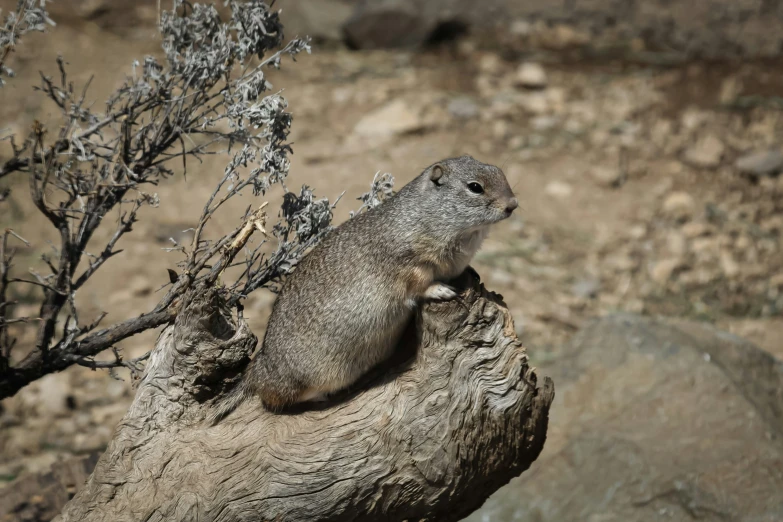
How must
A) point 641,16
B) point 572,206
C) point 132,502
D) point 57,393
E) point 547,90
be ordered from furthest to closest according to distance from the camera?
point 641,16, point 547,90, point 572,206, point 57,393, point 132,502

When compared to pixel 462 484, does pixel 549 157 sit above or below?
below

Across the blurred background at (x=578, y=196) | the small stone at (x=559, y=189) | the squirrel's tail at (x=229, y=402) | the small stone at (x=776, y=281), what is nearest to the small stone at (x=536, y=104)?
the blurred background at (x=578, y=196)

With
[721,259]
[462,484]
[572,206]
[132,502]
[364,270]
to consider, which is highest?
[364,270]

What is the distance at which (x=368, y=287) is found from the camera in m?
4.25

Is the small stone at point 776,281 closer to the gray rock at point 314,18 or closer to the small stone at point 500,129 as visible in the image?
the small stone at point 500,129

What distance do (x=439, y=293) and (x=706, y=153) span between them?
725 cm

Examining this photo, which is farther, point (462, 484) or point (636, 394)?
point (636, 394)

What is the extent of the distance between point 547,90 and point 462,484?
826cm

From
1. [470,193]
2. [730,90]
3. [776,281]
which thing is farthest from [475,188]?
[730,90]

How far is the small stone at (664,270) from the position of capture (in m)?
8.77

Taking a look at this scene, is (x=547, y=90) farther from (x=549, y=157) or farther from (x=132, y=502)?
(x=132, y=502)

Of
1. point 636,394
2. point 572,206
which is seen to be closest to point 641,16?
point 572,206

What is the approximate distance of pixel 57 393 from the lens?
7117 millimetres

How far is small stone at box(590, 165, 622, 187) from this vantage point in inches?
391
